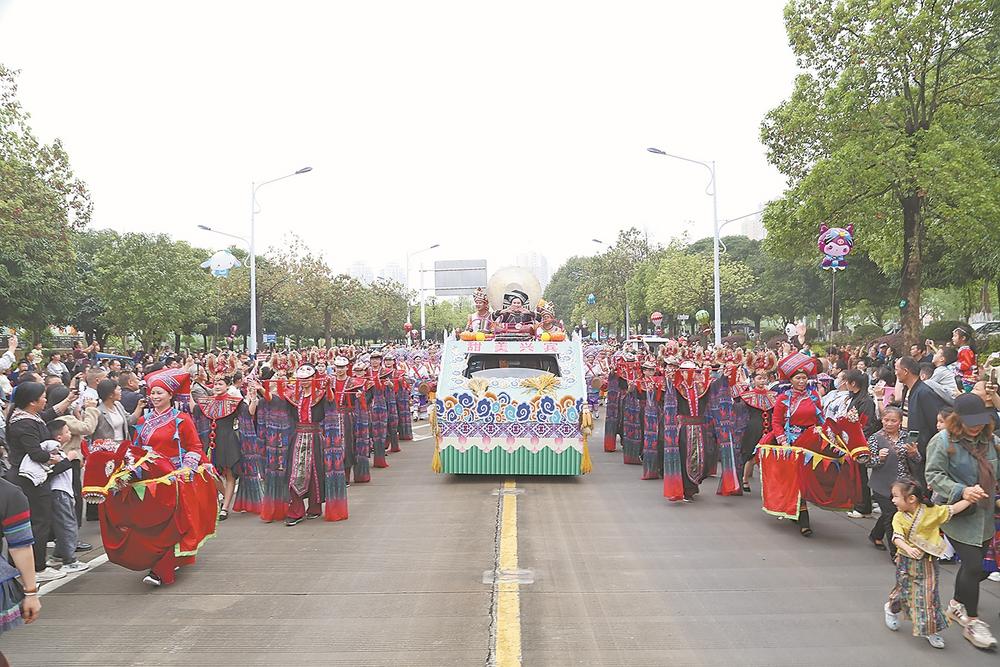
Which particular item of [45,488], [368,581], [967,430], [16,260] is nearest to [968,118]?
[967,430]

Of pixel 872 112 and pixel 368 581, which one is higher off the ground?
pixel 872 112

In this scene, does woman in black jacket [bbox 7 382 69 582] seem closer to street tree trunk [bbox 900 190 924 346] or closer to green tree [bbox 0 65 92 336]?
green tree [bbox 0 65 92 336]

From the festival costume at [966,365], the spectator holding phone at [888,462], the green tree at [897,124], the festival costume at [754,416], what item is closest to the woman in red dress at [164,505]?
the spectator holding phone at [888,462]

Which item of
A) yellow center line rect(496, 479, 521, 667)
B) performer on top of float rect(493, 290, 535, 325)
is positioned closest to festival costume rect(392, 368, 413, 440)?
performer on top of float rect(493, 290, 535, 325)

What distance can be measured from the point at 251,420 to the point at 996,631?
7452mm

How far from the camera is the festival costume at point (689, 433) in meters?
9.70

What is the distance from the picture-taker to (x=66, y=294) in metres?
33.1

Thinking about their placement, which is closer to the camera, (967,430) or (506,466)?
(967,430)

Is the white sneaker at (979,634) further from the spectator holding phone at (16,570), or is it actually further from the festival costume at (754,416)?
the spectator holding phone at (16,570)

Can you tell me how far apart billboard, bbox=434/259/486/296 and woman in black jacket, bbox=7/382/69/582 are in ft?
149

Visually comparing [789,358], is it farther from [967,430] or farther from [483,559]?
[483,559]

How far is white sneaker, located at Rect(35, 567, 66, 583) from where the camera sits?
692cm

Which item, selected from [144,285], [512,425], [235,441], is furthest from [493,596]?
[144,285]

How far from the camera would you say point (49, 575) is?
7004mm
